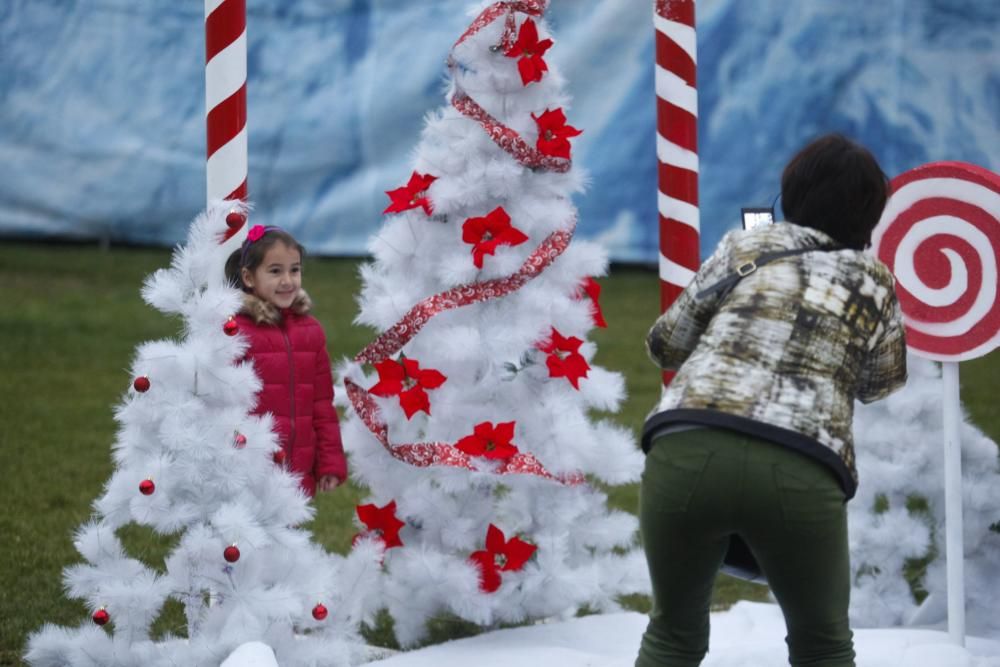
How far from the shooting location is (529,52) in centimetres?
462

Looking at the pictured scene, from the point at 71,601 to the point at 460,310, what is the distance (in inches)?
69.8

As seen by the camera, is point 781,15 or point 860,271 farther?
point 781,15

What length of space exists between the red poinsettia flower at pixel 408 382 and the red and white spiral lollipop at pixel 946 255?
1491 mm

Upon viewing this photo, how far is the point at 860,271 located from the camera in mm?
2967

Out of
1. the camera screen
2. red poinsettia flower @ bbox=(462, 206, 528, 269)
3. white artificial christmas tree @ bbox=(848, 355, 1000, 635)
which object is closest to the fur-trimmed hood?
red poinsettia flower @ bbox=(462, 206, 528, 269)

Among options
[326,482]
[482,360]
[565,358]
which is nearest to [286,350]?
[326,482]

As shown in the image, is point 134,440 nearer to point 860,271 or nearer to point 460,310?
point 460,310

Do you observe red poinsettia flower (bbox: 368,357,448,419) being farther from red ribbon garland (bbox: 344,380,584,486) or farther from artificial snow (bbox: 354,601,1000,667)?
artificial snow (bbox: 354,601,1000,667)

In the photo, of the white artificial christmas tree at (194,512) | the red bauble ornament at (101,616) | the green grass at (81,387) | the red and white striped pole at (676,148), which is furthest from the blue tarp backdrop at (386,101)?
the red bauble ornament at (101,616)

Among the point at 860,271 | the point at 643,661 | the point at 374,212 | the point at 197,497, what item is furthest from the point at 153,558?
the point at 374,212

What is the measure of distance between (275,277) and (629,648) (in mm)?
1690

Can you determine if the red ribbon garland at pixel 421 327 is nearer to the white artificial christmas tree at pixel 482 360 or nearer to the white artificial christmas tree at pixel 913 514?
the white artificial christmas tree at pixel 482 360

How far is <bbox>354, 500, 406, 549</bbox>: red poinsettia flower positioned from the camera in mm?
4625

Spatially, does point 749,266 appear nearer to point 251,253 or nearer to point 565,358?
point 565,358
